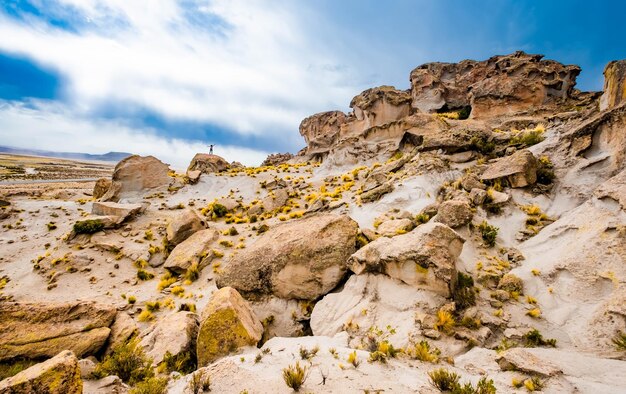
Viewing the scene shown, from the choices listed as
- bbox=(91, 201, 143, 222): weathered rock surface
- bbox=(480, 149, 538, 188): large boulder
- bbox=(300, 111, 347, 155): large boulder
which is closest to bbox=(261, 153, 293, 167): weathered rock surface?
bbox=(300, 111, 347, 155): large boulder

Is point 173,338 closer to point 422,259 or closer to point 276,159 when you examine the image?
point 422,259

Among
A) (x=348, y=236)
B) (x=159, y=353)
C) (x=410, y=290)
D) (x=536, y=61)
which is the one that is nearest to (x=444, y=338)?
(x=410, y=290)

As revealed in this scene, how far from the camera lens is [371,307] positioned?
29.9 feet

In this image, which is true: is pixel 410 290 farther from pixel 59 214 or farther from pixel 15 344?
pixel 59 214

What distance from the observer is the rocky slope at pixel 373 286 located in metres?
6.23

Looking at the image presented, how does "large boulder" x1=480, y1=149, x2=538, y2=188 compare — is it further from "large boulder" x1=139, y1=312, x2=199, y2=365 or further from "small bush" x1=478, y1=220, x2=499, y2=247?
"large boulder" x1=139, y1=312, x2=199, y2=365

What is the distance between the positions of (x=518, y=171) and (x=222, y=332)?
600 inches

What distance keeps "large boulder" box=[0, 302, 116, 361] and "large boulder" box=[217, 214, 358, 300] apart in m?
4.51

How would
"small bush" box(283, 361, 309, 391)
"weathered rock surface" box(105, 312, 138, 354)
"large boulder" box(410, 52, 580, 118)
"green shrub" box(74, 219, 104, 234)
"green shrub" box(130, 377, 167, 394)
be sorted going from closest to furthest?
"small bush" box(283, 361, 309, 391) < "green shrub" box(130, 377, 167, 394) < "weathered rock surface" box(105, 312, 138, 354) < "green shrub" box(74, 219, 104, 234) < "large boulder" box(410, 52, 580, 118)

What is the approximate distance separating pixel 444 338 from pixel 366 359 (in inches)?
104

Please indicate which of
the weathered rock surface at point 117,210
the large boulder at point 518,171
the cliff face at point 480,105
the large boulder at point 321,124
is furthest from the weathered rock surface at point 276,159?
the large boulder at point 518,171

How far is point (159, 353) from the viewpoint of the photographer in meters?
8.03

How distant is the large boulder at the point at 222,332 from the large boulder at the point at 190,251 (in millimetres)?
7497

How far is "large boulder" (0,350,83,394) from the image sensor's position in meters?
4.75
